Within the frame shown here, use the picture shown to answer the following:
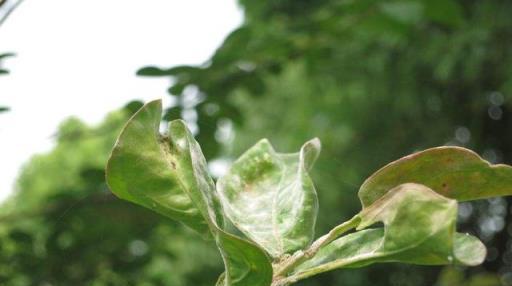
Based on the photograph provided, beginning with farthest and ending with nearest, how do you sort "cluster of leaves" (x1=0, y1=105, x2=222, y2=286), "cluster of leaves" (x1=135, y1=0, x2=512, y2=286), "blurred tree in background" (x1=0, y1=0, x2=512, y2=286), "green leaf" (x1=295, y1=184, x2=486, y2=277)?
"cluster of leaves" (x1=135, y1=0, x2=512, y2=286)
"blurred tree in background" (x1=0, y1=0, x2=512, y2=286)
"cluster of leaves" (x1=0, y1=105, x2=222, y2=286)
"green leaf" (x1=295, y1=184, x2=486, y2=277)

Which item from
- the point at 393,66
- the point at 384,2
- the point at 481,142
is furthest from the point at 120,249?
the point at 481,142

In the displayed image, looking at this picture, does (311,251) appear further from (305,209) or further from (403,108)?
(403,108)

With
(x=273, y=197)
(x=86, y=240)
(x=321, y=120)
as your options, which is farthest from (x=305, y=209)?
(x=321, y=120)

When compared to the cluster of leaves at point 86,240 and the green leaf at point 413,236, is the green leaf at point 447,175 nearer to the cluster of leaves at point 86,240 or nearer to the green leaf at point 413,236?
the green leaf at point 413,236

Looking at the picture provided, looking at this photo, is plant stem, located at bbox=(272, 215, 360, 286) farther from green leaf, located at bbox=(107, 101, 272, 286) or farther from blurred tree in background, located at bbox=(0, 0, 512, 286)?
blurred tree in background, located at bbox=(0, 0, 512, 286)

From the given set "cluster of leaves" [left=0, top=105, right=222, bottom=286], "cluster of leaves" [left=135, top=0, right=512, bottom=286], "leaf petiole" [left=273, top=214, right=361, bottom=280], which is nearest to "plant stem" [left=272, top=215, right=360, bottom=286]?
"leaf petiole" [left=273, top=214, right=361, bottom=280]

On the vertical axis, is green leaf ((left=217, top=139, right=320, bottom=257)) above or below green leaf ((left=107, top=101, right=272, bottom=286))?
below
